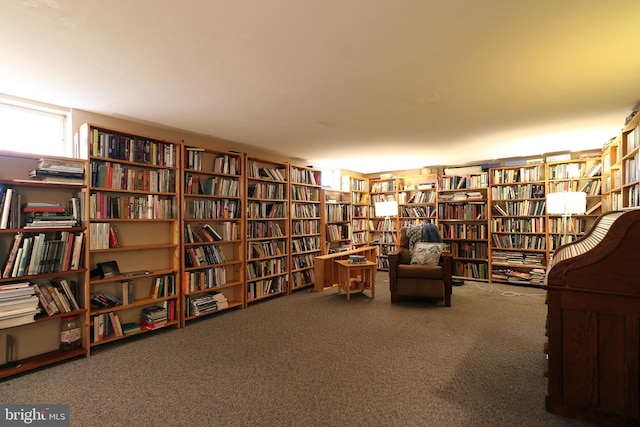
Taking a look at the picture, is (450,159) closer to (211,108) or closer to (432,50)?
(432,50)

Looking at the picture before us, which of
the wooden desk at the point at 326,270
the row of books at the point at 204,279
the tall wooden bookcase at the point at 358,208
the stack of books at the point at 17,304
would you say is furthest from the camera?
the tall wooden bookcase at the point at 358,208

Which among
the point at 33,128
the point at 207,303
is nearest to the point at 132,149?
the point at 33,128

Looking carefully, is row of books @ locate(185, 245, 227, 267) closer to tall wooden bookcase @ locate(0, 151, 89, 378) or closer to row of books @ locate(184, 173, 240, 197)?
row of books @ locate(184, 173, 240, 197)

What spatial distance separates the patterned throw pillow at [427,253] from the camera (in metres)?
4.36

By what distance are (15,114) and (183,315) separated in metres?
2.55

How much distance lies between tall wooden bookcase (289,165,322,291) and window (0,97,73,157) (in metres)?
2.85

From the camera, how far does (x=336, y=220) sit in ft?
19.4

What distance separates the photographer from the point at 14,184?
240 centimetres

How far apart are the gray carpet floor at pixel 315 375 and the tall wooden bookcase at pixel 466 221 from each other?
6.60ft

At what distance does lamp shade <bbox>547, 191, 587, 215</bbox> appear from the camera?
4062 mm

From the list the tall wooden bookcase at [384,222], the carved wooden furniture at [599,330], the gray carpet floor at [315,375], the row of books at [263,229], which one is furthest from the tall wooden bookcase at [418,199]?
the carved wooden furniture at [599,330]

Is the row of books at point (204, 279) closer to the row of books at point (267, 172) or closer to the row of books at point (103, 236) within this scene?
the row of books at point (103, 236)

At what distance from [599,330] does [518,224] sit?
4.18m

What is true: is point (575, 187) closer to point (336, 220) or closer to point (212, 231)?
point (336, 220)
